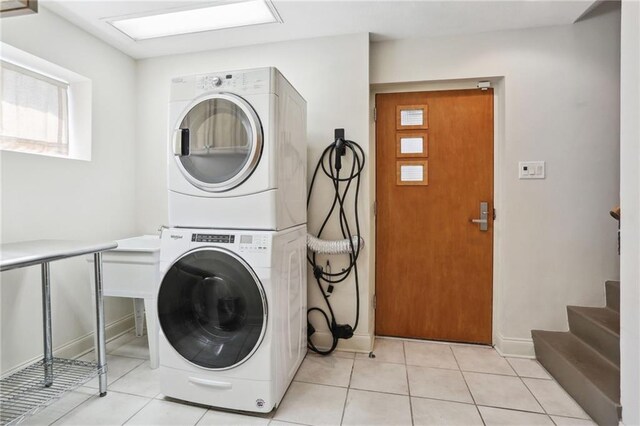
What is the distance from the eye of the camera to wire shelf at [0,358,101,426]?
5.19 feet

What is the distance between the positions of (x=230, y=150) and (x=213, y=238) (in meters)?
0.49

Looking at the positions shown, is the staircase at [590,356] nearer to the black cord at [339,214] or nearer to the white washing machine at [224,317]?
the black cord at [339,214]

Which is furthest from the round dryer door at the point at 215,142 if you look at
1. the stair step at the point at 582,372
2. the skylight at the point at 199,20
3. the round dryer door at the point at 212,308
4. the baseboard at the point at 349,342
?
the stair step at the point at 582,372

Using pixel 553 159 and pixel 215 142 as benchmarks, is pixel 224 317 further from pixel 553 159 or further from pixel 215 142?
pixel 553 159

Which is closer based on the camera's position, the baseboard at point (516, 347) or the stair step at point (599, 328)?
the stair step at point (599, 328)

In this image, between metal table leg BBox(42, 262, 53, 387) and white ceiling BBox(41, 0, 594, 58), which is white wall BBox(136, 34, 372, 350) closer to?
white ceiling BBox(41, 0, 594, 58)

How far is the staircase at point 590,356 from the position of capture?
1.53 meters

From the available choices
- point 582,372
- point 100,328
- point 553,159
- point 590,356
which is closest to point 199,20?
point 100,328

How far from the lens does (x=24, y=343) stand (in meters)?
1.88

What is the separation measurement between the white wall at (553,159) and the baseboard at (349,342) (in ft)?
3.27

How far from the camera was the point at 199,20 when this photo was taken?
86.2 inches
